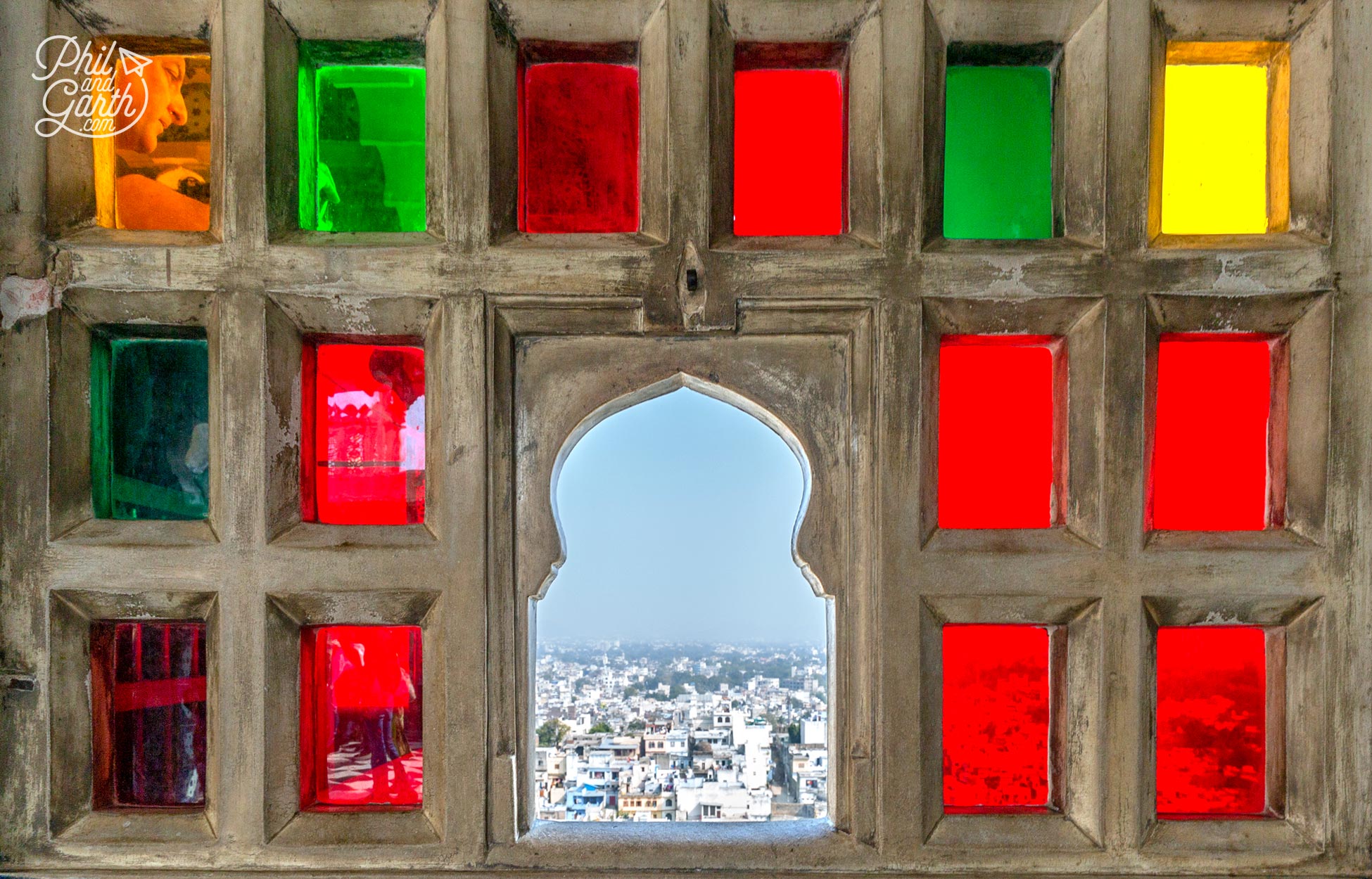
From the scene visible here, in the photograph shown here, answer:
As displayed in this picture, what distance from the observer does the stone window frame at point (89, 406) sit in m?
2.95

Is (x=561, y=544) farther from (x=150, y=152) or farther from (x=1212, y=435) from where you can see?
(x=1212, y=435)

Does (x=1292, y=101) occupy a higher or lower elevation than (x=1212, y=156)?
higher

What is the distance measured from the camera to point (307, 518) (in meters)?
3.11

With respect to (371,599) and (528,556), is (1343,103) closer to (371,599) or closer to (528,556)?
(528,556)

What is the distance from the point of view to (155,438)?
3.08 metres

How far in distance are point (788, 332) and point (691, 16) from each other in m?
1.30

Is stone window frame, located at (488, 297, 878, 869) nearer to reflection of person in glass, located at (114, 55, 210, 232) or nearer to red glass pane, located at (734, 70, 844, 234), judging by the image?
red glass pane, located at (734, 70, 844, 234)

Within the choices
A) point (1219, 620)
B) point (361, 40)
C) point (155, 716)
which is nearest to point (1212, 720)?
point (1219, 620)

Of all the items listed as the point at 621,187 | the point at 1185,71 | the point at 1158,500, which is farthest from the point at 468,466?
the point at 1185,71

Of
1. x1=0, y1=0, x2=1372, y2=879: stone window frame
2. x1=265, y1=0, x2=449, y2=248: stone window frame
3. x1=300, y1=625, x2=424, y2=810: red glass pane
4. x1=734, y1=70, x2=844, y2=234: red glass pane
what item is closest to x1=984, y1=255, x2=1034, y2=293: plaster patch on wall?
x1=0, y1=0, x2=1372, y2=879: stone window frame

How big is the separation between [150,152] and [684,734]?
3.30 metres

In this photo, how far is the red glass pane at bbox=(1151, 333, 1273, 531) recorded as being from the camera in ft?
10.0

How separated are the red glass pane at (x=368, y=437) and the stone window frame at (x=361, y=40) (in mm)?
446

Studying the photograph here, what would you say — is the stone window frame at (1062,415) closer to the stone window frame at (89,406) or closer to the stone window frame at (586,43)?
the stone window frame at (586,43)
